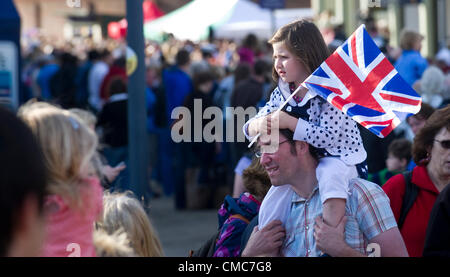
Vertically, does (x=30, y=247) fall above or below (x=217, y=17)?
below

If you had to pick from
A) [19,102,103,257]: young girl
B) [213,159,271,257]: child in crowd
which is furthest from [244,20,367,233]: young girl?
[19,102,103,257]: young girl

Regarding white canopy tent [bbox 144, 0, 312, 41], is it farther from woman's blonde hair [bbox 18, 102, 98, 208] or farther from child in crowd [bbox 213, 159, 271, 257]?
woman's blonde hair [bbox 18, 102, 98, 208]

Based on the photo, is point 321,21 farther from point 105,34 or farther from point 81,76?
point 105,34

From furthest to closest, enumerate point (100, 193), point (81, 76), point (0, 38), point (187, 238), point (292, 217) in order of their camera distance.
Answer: point (81, 76) → point (187, 238) → point (0, 38) → point (292, 217) → point (100, 193)

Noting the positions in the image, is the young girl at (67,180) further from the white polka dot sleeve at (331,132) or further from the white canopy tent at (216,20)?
the white canopy tent at (216,20)

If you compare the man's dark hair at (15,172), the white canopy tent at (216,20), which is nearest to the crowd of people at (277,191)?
the man's dark hair at (15,172)

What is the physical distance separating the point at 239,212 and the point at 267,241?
51cm

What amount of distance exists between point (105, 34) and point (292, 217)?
30.2 m

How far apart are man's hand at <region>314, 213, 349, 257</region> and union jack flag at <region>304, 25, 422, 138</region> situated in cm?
49

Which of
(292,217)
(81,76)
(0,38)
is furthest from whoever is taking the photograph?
(81,76)

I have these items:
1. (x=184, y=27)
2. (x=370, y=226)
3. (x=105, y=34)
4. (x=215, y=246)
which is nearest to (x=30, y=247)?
(x=370, y=226)

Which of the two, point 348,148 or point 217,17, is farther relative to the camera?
point 217,17

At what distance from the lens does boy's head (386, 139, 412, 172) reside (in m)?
5.91

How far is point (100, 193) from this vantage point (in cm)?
284
